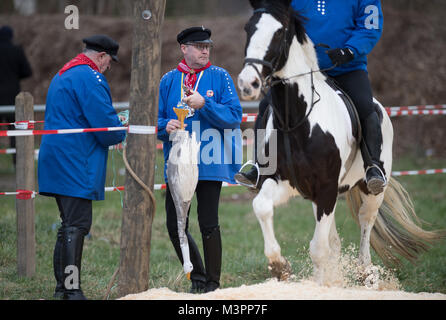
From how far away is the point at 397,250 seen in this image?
22.9ft

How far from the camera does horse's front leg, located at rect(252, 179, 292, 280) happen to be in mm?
5039

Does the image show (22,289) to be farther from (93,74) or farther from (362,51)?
(362,51)

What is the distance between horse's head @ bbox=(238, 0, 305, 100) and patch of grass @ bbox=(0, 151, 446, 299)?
1.90m

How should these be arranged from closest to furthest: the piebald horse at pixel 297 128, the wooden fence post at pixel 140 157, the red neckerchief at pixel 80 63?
1. the piebald horse at pixel 297 128
2. the wooden fence post at pixel 140 157
3. the red neckerchief at pixel 80 63

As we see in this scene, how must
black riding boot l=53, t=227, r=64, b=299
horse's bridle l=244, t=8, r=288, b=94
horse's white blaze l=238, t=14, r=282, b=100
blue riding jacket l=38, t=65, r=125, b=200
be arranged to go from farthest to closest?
black riding boot l=53, t=227, r=64, b=299, blue riding jacket l=38, t=65, r=125, b=200, horse's bridle l=244, t=8, r=288, b=94, horse's white blaze l=238, t=14, r=282, b=100

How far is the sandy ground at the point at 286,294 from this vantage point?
184 inches

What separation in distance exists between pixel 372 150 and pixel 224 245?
3662 millimetres

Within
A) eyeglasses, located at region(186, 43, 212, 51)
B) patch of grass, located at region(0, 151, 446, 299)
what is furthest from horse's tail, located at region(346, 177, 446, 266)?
eyeglasses, located at region(186, 43, 212, 51)

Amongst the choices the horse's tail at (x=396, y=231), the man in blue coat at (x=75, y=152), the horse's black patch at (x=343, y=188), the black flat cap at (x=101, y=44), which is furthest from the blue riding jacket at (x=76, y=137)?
the horse's tail at (x=396, y=231)

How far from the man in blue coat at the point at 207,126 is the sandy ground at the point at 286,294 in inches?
31.1

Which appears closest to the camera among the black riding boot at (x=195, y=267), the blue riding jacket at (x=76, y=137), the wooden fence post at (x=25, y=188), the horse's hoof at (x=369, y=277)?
the blue riding jacket at (x=76, y=137)

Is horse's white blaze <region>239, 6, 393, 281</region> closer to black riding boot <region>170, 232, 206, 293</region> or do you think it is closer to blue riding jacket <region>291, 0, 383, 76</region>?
blue riding jacket <region>291, 0, 383, 76</region>

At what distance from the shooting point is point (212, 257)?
5691mm

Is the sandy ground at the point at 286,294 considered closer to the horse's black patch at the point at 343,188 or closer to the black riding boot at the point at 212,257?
the black riding boot at the point at 212,257
